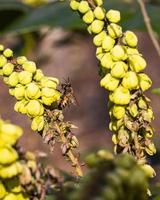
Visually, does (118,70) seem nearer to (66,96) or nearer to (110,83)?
(110,83)

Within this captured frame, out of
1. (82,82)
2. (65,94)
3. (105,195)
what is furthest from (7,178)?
(82,82)

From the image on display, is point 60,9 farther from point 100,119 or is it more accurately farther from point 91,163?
point 100,119

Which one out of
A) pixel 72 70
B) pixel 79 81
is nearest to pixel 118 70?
pixel 79 81

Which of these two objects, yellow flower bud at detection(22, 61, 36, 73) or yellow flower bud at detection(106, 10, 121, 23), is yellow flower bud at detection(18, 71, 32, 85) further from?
yellow flower bud at detection(106, 10, 121, 23)

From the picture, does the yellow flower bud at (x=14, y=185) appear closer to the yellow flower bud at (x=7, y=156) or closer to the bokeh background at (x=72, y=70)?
the yellow flower bud at (x=7, y=156)

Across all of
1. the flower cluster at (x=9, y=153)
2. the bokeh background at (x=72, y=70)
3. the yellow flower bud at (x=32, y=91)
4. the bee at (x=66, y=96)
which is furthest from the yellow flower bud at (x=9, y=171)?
the bokeh background at (x=72, y=70)
